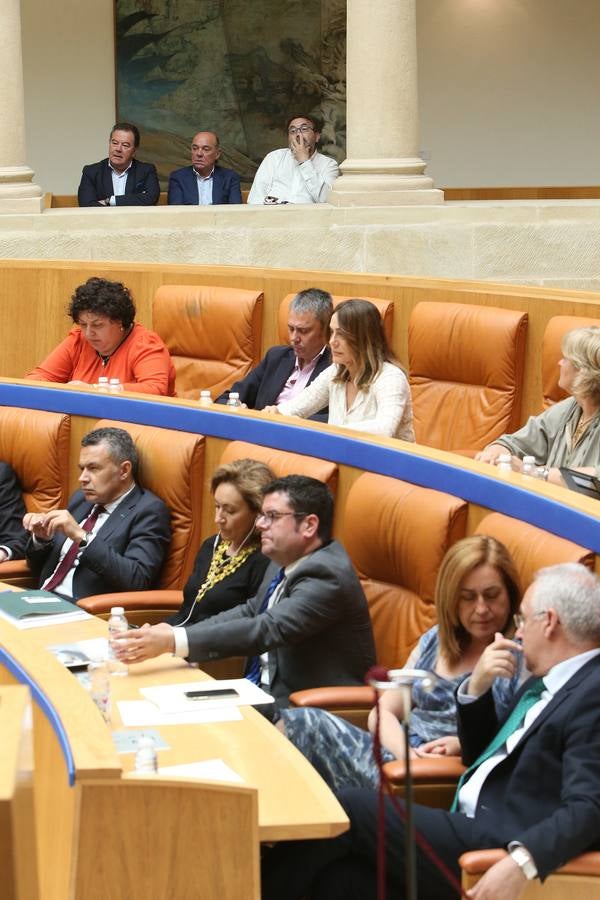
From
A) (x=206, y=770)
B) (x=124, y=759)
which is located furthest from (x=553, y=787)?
(x=124, y=759)

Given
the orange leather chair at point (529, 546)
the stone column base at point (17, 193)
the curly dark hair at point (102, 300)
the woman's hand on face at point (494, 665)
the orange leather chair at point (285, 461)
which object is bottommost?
the woman's hand on face at point (494, 665)

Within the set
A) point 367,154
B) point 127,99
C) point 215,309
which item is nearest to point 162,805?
point 215,309

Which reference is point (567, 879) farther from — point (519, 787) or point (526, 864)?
point (519, 787)

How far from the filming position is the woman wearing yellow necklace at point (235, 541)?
4.14 meters

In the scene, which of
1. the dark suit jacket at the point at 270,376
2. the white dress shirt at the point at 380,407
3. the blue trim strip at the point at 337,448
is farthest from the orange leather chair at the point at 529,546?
the dark suit jacket at the point at 270,376

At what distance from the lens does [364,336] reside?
5242 millimetres

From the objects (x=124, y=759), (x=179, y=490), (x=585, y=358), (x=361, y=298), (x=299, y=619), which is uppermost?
(x=361, y=298)

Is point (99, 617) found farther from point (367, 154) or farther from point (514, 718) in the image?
point (367, 154)

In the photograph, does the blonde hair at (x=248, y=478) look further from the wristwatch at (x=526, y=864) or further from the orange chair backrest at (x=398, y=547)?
the wristwatch at (x=526, y=864)

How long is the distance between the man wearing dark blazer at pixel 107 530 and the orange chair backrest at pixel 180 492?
2.1 inches

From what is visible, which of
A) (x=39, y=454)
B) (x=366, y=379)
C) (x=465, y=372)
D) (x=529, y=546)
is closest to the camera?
(x=529, y=546)

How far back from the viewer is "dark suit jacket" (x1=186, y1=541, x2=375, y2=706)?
3.62 m

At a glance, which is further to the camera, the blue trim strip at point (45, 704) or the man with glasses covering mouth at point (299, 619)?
the man with glasses covering mouth at point (299, 619)

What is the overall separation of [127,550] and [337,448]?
0.86 meters
